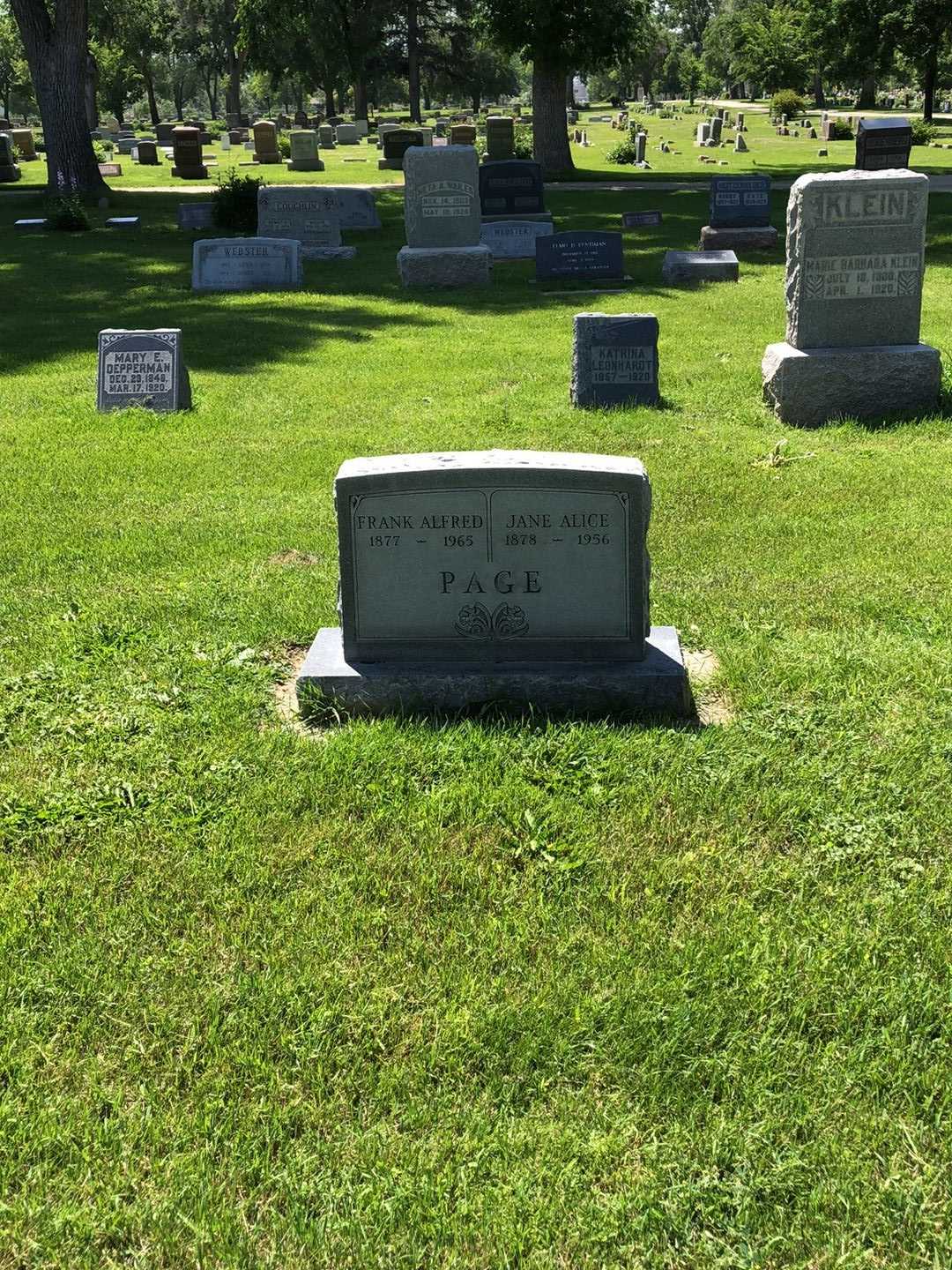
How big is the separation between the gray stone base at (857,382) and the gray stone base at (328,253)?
11721 mm

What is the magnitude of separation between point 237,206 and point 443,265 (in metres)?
7.33

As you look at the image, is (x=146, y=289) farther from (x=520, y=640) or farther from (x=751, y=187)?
(x=520, y=640)

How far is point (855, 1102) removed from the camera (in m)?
2.91

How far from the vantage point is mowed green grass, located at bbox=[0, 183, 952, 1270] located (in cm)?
267

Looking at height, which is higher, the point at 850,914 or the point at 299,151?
the point at 299,151

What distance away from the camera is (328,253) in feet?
64.3

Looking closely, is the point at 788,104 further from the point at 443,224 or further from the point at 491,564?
the point at 491,564

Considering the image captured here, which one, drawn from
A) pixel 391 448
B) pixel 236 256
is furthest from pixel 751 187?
pixel 391 448

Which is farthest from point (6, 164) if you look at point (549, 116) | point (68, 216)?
point (549, 116)

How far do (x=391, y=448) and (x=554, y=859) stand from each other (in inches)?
210

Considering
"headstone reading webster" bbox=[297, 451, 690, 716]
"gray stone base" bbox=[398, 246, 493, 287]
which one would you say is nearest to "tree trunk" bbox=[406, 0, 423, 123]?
"gray stone base" bbox=[398, 246, 493, 287]

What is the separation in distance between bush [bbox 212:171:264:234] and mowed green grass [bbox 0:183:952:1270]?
16.8 metres

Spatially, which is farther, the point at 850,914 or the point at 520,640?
the point at 520,640

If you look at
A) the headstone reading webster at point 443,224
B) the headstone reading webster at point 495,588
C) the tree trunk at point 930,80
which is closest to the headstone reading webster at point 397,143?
the tree trunk at point 930,80
